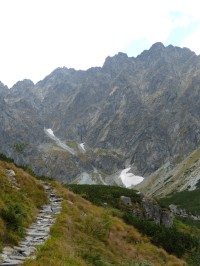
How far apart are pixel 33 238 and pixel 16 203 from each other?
3.15 m

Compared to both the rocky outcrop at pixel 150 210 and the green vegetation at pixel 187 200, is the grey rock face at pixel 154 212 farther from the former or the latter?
the green vegetation at pixel 187 200

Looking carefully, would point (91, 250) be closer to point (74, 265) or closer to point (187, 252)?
point (74, 265)

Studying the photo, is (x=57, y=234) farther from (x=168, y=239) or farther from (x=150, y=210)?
(x=150, y=210)

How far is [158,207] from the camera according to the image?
134 feet

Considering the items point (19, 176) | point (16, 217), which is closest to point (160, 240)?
point (19, 176)

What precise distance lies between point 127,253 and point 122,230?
320 centimetres

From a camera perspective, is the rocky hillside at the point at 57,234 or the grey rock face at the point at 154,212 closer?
the rocky hillside at the point at 57,234

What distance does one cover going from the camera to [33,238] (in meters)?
14.3

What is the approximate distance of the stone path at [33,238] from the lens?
11070mm

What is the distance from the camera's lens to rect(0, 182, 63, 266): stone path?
436 inches

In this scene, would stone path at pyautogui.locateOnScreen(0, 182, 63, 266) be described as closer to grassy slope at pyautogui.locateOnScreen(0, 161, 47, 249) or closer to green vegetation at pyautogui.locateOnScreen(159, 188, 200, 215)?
grassy slope at pyautogui.locateOnScreen(0, 161, 47, 249)

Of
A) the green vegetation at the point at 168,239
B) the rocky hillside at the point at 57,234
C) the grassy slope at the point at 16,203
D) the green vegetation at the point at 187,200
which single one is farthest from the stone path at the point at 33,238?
the green vegetation at the point at 187,200

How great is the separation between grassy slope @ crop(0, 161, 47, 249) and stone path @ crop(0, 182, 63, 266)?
11.5 inches

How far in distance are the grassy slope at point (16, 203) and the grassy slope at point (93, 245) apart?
4.15 ft
